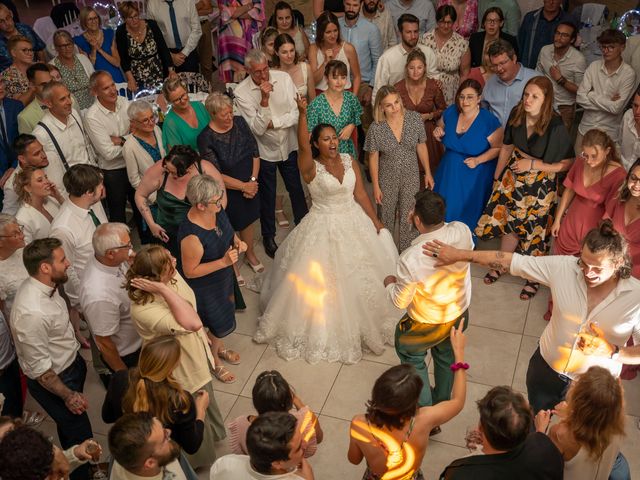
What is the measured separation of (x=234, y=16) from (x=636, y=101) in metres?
3.92

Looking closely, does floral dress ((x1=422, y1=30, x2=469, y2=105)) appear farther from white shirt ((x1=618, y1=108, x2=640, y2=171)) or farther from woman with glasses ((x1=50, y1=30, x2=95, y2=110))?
woman with glasses ((x1=50, y1=30, x2=95, y2=110))

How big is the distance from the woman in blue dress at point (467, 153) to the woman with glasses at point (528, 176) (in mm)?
176

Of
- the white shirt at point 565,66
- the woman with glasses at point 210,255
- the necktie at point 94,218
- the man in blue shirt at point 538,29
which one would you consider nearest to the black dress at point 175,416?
the woman with glasses at point 210,255

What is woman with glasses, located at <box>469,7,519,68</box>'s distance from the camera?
5.52 meters

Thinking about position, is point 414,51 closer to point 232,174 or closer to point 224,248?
point 232,174

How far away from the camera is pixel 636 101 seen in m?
4.29

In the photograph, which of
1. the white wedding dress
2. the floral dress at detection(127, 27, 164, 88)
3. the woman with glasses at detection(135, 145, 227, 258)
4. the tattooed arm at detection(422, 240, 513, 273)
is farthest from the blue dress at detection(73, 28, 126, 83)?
the tattooed arm at detection(422, 240, 513, 273)

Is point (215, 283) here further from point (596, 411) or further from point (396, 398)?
point (596, 411)

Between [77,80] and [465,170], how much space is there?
11.5 feet

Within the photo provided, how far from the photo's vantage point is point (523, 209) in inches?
185

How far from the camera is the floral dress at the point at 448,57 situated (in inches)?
Result: 221

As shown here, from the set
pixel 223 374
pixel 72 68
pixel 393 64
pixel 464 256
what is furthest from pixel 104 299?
pixel 393 64

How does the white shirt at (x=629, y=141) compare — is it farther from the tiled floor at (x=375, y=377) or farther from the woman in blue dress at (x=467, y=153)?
the tiled floor at (x=375, y=377)

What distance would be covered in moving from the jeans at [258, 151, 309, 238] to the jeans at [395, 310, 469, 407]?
85.8 inches
